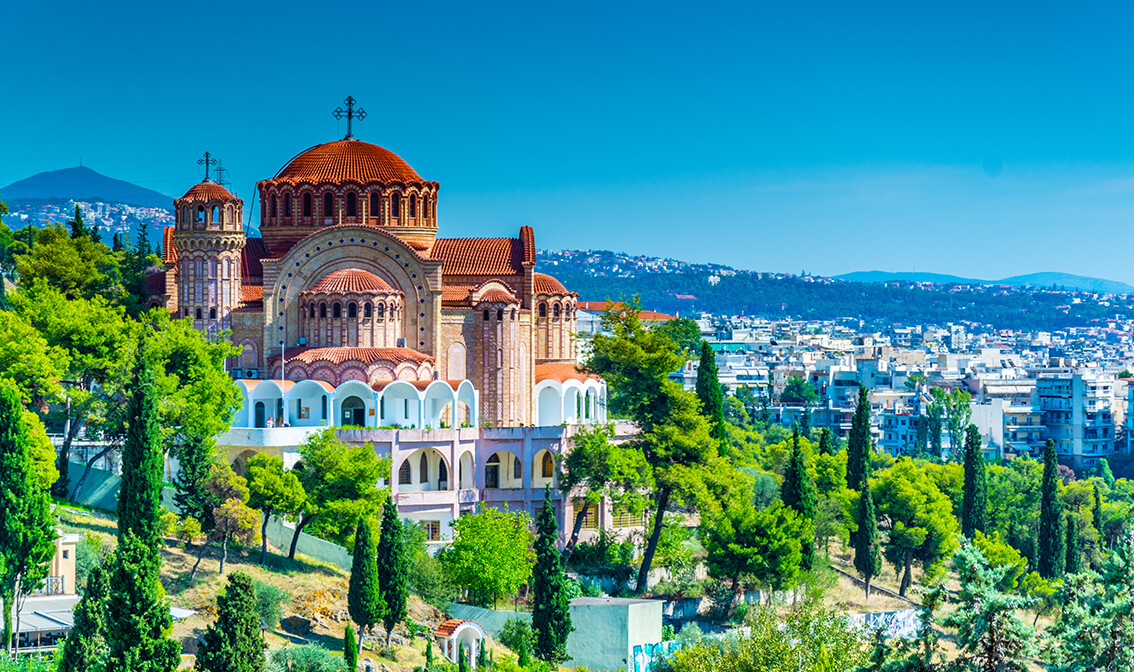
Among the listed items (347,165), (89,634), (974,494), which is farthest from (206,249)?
(974,494)

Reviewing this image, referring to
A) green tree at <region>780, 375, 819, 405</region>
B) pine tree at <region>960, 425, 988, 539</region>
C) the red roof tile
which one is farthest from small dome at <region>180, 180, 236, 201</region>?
green tree at <region>780, 375, 819, 405</region>

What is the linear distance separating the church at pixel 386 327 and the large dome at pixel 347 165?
0.08 metres

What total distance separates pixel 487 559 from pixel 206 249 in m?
17.2

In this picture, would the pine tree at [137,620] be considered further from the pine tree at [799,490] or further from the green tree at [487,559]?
the pine tree at [799,490]

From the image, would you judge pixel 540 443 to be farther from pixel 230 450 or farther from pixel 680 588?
pixel 230 450

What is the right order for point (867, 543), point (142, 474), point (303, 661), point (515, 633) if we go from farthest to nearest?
point (867, 543), point (515, 633), point (142, 474), point (303, 661)

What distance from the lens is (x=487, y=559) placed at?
5031 cm

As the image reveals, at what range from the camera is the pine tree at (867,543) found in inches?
2437

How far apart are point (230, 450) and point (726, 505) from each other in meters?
17.4

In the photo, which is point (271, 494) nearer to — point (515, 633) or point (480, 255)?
point (515, 633)

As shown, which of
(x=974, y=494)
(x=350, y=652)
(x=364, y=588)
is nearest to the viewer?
(x=350, y=652)

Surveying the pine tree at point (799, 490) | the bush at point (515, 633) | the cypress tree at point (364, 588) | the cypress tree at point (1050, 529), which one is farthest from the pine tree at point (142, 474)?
the cypress tree at point (1050, 529)

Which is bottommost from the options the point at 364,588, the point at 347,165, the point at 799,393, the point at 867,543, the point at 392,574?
the point at 867,543

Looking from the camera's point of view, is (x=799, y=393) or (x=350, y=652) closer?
(x=350, y=652)
